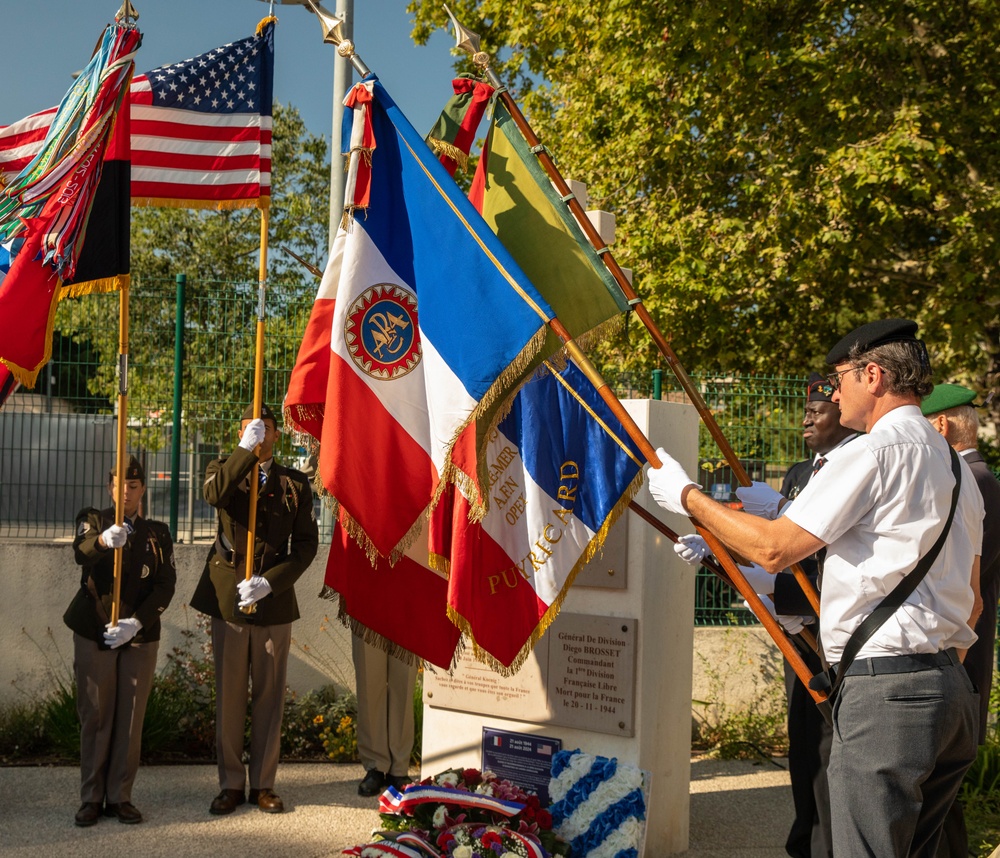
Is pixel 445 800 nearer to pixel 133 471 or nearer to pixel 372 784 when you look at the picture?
pixel 372 784

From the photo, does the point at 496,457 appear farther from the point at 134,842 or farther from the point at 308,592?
the point at 308,592

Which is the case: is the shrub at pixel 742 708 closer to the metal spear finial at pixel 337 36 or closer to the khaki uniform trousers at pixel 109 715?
the khaki uniform trousers at pixel 109 715

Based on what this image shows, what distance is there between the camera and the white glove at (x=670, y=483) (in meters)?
3.27

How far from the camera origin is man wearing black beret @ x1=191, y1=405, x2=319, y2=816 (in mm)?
5555

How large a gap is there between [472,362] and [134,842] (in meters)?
3.05

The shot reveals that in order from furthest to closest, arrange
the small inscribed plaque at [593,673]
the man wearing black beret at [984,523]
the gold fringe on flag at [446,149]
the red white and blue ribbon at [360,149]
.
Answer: the small inscribed plaque at [593,673]
the gold fringe on flag at [446,149]
the man wearing black beret at [984,523]
the red white and blue ribbon at [360,149]

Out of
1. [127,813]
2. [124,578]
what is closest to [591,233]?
[124,578]

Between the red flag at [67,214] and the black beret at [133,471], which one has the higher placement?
the red flag at [67,214]

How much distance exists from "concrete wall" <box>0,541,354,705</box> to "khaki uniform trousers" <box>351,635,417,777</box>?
1.24 metres

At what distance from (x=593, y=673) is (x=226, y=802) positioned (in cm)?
213

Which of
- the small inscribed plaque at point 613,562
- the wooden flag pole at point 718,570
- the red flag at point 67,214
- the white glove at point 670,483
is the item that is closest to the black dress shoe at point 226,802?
the small inscribed plaque at point 613,562

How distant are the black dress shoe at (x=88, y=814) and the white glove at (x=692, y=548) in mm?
3438

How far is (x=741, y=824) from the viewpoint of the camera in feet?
18.4

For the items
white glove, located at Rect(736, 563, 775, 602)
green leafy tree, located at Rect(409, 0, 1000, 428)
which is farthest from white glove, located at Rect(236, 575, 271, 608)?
green leafy tree, located at Rect(409, 0, 1000, 428)
